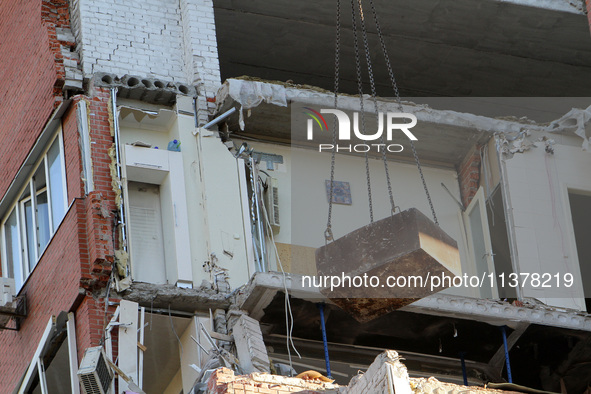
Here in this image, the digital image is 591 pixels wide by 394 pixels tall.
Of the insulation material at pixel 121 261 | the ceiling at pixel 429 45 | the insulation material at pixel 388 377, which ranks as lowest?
the insulation material at pixel 388 377

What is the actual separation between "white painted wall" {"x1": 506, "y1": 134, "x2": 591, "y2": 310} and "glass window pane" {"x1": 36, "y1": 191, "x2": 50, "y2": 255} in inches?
259

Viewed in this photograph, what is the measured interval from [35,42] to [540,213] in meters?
7.76

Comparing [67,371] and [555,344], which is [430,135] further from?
[67,371]

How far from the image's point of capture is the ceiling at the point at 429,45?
22234 millimetres

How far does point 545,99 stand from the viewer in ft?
81.7

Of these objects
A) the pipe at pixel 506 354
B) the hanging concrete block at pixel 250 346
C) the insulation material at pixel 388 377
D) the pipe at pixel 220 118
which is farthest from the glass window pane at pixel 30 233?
the insulation material at pixel 388 377

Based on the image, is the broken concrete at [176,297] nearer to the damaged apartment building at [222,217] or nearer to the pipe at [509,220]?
the damaged apartment building at [222,217]

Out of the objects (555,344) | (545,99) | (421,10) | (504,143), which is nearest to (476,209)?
(504,143)

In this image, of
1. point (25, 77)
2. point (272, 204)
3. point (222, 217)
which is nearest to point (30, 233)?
point (25, 77)

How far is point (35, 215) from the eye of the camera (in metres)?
18.9

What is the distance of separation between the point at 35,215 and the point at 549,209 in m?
7.30

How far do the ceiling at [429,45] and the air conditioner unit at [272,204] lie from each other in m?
4.28

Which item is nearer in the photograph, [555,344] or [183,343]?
[183,343]

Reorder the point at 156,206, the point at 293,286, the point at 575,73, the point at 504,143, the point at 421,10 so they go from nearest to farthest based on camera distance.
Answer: the point at 293,286, the point at 156,206, the point at 504,143, the point at 421,10, the point at 575,73
